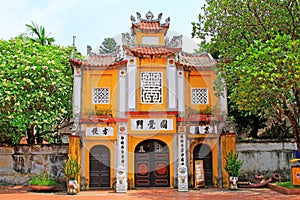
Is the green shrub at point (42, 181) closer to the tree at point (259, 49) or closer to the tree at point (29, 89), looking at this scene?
the tree at point (29, 89)

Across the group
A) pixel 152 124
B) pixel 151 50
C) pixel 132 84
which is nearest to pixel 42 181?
pixel 152 124

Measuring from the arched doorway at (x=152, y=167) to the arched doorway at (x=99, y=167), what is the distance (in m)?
1.23

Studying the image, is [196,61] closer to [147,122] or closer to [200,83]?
[200,83]

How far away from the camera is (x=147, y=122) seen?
15656 mm

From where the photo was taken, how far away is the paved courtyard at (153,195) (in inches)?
509

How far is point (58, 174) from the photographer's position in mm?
16438

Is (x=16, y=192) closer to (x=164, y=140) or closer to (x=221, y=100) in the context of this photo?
(x=164, y=140)

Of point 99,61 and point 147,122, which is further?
point 99,61

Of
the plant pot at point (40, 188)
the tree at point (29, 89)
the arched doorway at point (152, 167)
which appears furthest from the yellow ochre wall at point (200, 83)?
the plant pot at point (40, 188)

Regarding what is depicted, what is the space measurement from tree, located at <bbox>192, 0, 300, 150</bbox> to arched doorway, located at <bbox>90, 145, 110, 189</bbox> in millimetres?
6069

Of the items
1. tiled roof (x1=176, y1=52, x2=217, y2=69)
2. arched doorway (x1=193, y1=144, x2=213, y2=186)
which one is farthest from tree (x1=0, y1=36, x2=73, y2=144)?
arched doorway (x1=193, y1=144, x2=213, y2=186)

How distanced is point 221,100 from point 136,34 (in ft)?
16.4

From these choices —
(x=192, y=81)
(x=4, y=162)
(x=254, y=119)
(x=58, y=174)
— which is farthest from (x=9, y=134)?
(x=254, y=119)

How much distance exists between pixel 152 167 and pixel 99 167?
231 centimetres
